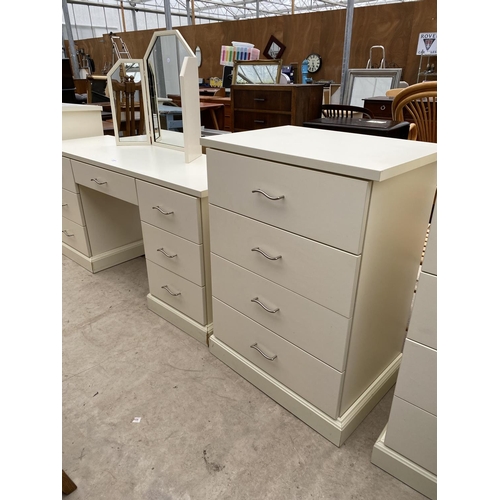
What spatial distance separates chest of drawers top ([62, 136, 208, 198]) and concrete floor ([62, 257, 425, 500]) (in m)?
0.73

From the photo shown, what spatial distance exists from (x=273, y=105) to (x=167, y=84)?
1.27m

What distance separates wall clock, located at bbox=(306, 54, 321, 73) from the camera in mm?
5035

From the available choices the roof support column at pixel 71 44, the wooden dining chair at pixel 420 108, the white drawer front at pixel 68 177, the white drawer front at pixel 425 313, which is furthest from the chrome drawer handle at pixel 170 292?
the roof support column at pixel 71 44

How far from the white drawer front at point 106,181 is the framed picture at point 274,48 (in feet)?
14.8

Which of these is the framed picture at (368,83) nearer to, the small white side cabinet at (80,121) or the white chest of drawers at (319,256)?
the small white side cabinet at (80,121)

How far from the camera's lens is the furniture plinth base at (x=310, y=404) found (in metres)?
1.20

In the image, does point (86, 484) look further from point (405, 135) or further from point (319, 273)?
point (405, 135)

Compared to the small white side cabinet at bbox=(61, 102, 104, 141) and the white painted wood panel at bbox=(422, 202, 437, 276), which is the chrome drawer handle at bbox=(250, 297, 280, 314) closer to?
the white painted wood panel at bbox=(422, 202, 437, 276)

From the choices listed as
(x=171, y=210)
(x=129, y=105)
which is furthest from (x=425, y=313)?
(x=129, y=105)

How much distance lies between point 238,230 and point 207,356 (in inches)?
26.2

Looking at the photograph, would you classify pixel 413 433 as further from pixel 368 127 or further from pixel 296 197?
pixel 368 127
